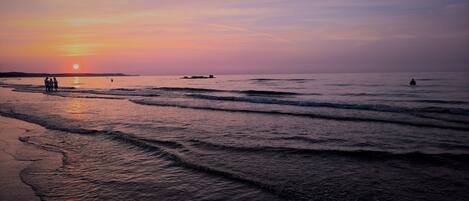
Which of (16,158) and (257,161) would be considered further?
(16,158)

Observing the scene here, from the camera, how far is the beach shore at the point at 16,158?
19.0 ft

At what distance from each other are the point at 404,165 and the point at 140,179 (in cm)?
624

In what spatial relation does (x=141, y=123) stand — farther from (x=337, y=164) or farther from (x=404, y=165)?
(x=404, y=165)

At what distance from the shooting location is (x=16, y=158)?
8359 millimetres

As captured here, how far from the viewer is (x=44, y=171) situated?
723 centimetres

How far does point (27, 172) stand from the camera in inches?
279

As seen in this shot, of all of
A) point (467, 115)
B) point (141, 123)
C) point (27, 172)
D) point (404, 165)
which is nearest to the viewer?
point (27, 172)

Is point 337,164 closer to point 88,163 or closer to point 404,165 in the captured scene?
point 404,165

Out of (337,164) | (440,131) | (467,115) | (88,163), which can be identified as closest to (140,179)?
(88,163)

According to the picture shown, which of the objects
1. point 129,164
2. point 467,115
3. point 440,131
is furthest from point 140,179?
point 467,115

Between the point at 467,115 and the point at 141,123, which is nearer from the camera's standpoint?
the point at 141,123

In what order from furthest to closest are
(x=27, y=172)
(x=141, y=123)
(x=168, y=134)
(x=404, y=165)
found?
(x=141, y=123) < (x=168, y=134) < (x=404, y=165) < (x=27, y=172)

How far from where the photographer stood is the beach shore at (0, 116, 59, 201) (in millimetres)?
5804

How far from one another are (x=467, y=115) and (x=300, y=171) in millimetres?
14324
